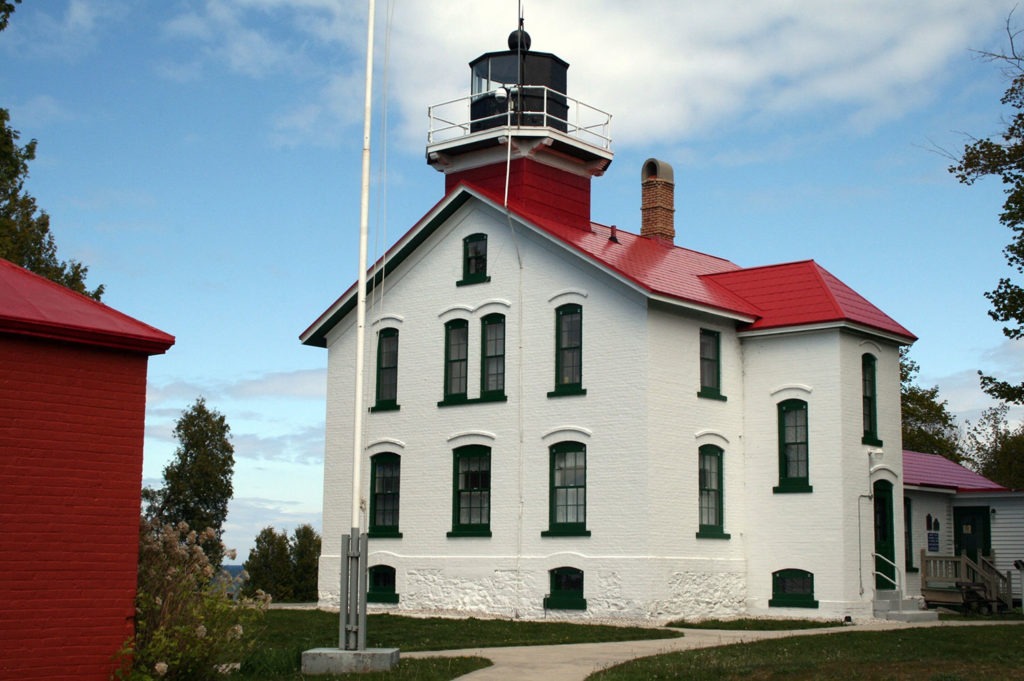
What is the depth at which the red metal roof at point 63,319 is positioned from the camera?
11.9m

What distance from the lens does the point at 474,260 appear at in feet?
89.8

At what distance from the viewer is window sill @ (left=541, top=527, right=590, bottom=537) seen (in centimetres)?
2452

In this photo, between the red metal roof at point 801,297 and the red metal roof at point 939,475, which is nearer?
the red metal roof at point 801,297

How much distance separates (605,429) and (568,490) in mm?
1477

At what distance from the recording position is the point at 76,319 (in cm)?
1230

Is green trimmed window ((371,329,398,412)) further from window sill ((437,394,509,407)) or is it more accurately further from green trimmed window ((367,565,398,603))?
green trimmed window ((367,565,398,603))

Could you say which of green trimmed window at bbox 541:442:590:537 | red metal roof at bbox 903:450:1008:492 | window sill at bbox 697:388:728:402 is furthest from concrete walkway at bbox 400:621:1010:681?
red metal roof at bbox 903:450:1008:492

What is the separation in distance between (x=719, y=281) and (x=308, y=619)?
1147 cm

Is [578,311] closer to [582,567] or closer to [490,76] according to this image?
[582,567]

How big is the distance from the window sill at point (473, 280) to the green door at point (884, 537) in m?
9.03

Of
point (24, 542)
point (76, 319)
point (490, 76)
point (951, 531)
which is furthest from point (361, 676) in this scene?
point (951, 531)

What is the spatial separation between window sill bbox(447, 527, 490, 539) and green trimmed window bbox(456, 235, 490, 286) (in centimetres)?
521

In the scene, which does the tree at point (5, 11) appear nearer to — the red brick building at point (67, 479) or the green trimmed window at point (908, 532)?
the red brick building at point (67, 479)

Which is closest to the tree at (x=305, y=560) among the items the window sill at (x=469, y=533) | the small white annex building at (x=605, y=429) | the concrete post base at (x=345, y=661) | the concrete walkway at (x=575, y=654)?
the small white annex building at (x=605, y=429)
